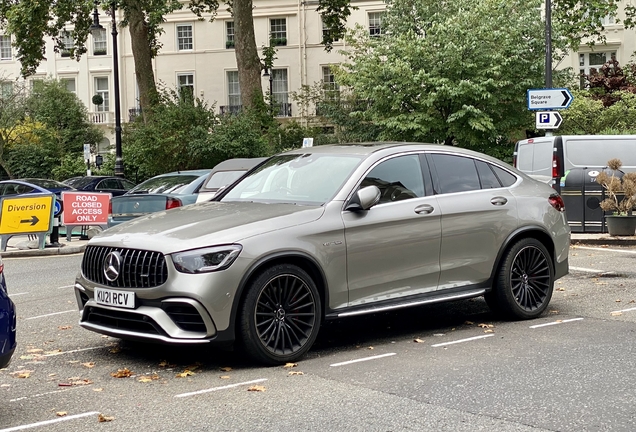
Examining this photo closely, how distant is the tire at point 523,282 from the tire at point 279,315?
7.38 ft

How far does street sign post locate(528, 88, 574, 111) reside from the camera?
21.2 metres

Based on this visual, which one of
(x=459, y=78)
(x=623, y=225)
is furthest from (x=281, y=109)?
(x=623, y=225)

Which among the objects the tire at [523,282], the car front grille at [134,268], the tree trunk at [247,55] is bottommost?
the tire at [523,282]

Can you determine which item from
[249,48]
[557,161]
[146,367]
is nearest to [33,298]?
[146,367]

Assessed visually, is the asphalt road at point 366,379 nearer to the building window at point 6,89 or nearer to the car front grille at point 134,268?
the car front grille at point 134,268

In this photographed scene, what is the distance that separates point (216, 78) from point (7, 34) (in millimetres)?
21836

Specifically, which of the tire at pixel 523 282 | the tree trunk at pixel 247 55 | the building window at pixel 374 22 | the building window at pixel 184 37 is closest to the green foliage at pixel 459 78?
the tree trunk at pixel 247 55

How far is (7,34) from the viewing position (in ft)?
123

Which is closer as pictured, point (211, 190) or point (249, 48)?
point (211, 190)

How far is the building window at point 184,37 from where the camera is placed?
192 feet

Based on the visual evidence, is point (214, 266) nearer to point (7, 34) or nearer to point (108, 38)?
point (7, 34)

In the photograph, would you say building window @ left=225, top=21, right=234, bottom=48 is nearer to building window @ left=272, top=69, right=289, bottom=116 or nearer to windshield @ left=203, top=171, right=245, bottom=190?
building window @ left=272, top=69, right=289, bottom=116

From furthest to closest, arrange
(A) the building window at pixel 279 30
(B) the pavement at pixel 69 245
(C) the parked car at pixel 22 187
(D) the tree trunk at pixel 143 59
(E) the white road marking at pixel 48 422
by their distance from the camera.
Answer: (A) the building window at pixel 279 30, (D) the tree trunk at pixel 143 59, (C) the parked car at pixel 22 187, (B) the pavement at pixel 69 245, (E) the white road marking at pixel 48 422

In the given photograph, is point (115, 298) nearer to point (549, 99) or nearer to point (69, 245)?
point (69, 245)
